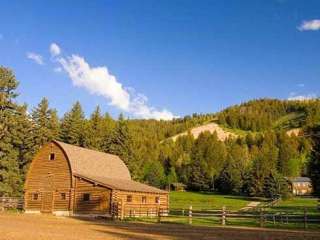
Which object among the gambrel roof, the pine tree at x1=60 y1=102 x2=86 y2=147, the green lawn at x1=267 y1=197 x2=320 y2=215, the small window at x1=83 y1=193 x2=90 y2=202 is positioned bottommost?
the green lawn at x1=267 y1=197 x2=320 y2=215

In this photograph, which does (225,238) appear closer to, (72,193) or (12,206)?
(72,193)

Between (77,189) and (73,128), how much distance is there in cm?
2817

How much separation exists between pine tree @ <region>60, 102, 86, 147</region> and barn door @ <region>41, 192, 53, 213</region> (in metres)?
24.3

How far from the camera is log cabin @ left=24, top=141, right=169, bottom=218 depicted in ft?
148

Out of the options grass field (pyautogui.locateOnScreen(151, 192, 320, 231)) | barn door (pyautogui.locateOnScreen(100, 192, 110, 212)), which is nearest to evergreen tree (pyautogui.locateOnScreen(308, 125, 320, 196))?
grass field (pyautogui.locateOnScreen(151, 192, 320, 231))

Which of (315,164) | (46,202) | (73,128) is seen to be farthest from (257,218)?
(73,128)

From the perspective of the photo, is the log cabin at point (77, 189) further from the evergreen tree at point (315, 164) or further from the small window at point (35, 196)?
the evergreen tree at point (315, 164)

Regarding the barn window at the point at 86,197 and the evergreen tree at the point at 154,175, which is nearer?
the barn window at the point at 86,197

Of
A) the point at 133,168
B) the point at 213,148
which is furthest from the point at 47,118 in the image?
the point at 213,148

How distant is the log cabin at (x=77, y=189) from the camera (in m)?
45.1

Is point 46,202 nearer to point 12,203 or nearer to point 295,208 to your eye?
point 12,203

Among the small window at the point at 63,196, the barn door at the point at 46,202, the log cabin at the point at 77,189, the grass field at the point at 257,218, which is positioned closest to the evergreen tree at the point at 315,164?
the grass field at the point at 257,218

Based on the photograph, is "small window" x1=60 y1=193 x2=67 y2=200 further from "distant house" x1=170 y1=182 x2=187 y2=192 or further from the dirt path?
"distant house" x1=170 y1=182 x2=187 y2=192

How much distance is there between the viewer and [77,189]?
1841 inches
